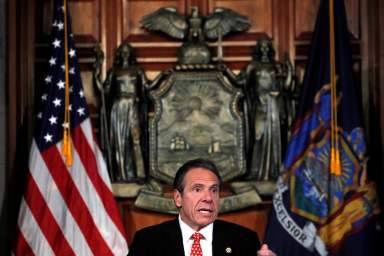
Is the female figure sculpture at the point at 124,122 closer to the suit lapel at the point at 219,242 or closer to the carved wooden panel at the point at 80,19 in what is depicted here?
the carved wooden panel at the point at 80,19

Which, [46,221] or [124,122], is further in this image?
[124,122]

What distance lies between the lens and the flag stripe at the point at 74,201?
6180 millimetres

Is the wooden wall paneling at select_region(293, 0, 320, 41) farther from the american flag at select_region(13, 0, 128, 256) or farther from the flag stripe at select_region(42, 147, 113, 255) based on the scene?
the flag stripe at select_region(42, 147, 113, 255)

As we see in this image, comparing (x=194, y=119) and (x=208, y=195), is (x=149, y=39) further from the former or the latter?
(x=208, y=195)

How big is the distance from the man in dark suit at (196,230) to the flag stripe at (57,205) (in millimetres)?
2580

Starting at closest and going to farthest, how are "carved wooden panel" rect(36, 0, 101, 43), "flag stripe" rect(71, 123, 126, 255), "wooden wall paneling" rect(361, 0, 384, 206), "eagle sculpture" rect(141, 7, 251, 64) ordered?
1. "flag stripe" rect(71, 123, 126, 255)
2. "wooden wall paneling" rect(361, 0, 384, 206)
3. "eagle sculpture" rect(141, 7, 251, 64)
4. "carved wooden panel" rect(36, 0, 101, 43)

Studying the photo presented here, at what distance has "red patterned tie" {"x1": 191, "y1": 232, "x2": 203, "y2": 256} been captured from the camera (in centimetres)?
353

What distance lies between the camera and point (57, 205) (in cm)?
618

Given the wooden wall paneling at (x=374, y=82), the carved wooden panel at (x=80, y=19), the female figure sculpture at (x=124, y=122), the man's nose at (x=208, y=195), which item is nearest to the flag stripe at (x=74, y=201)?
the female figure sculpture at (x=124, y=122)

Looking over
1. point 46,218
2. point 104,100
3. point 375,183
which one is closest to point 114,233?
point 46,218

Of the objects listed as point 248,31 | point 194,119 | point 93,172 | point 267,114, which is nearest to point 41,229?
point 93,172

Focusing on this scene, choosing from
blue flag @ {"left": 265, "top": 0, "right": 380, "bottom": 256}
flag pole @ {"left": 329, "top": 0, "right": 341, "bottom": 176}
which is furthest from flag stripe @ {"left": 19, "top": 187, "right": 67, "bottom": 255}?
flag pole @ {"left": 329, "top": 0, "right": 341, "bottom": 176}

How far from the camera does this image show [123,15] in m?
6.83

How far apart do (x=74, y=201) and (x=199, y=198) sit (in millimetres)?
2850
